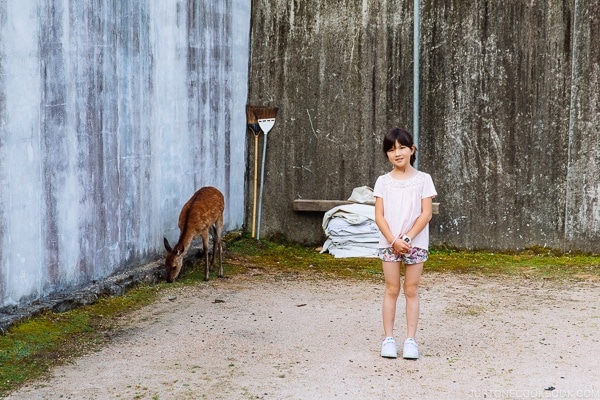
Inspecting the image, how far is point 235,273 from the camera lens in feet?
31.6

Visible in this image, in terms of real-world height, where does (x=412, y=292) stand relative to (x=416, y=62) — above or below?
below

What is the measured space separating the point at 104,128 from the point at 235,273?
91.6 inches

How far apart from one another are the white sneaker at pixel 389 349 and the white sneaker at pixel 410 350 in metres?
0.07

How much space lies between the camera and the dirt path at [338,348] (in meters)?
5.46

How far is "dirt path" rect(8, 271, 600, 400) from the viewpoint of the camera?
5457 millimetres

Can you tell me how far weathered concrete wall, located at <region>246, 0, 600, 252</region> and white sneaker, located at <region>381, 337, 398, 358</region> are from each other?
4999 millimetres

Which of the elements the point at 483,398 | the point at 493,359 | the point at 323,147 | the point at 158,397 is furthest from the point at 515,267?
the point at 158,397

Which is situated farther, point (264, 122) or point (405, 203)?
point (264, 122)

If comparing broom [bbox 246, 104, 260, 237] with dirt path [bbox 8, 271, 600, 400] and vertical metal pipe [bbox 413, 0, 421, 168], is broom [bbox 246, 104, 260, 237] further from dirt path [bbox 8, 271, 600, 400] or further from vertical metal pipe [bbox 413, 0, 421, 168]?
dirt path [bbox 8, 271, 600, 400]

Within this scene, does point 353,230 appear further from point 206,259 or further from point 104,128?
point 104,128

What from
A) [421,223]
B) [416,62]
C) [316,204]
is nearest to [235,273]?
[316,204]

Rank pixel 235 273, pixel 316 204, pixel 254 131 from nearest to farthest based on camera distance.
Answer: pixel 235 273 → pixel 316 204 → pixel 254 131

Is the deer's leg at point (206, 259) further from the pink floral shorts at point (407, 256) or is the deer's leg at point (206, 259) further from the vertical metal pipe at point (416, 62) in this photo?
the pink floral shorts at point (407, 256)

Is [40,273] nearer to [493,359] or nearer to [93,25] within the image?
[93,25]
